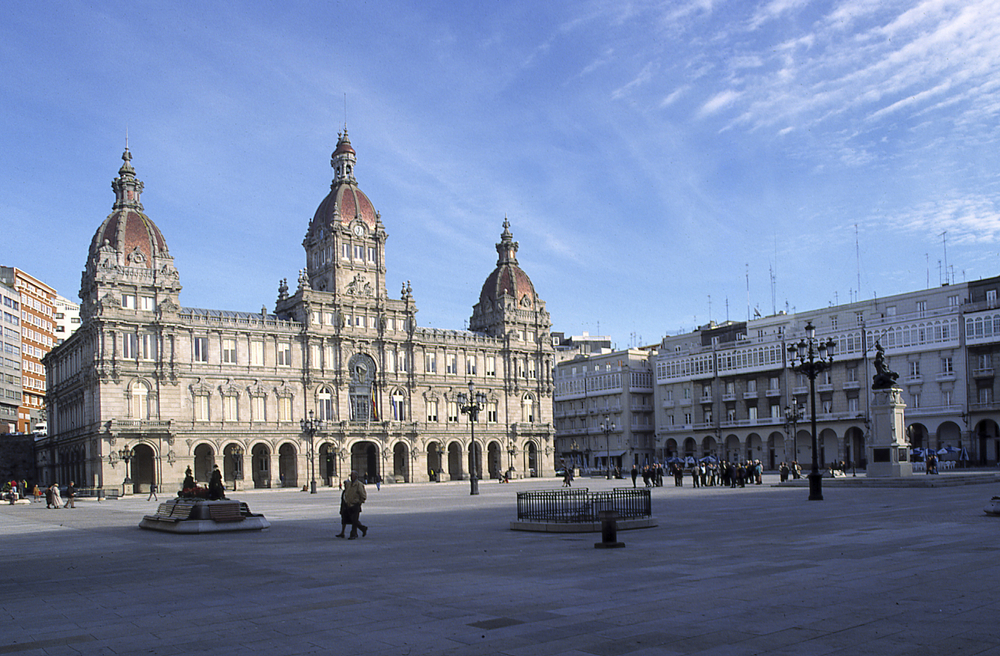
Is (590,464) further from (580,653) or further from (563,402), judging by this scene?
(580,653)

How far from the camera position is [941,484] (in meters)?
40.2

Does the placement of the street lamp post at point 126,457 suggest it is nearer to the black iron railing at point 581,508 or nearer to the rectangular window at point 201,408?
the rectangular window at point 201,408

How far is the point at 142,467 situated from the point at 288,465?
1299cm

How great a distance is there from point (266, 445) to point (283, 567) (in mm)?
65249

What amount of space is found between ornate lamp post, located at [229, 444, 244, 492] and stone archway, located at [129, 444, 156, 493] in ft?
21.9

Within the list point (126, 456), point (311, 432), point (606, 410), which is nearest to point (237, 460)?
point (126, 456)

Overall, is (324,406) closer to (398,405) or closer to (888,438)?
(398,405)

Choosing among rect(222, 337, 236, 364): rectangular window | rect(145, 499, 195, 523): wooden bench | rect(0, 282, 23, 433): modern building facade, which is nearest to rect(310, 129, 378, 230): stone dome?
rect(222, 337, 236, 364): rectangular window

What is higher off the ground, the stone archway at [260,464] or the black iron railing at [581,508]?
the black iron railing at [581,508]

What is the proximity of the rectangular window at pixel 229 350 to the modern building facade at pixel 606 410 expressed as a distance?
4141cm

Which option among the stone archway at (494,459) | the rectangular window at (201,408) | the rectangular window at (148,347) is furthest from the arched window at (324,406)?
the stone archway at (494,459)

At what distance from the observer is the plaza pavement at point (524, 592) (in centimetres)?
977

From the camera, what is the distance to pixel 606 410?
109m

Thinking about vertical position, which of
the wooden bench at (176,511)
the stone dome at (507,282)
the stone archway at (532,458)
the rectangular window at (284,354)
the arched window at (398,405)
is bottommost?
the stone archway at (532,458)
